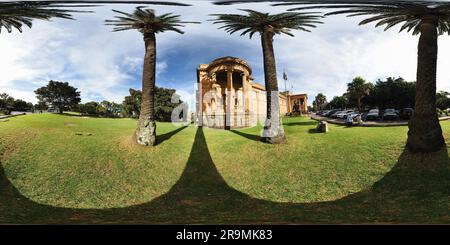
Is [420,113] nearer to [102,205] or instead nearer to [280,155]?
[280,155]

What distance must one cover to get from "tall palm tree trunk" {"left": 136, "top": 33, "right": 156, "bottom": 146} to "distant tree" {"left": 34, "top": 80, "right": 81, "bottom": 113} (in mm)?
466

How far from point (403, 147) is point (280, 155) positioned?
906 millimetres

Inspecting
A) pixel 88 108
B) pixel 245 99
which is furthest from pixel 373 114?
pixel 88 108

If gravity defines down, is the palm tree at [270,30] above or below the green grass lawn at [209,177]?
above

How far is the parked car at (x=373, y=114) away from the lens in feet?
8.31

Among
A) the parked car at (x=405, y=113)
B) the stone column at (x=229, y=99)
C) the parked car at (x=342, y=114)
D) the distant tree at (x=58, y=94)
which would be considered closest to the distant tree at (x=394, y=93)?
the parked car at (x=405, y=113)

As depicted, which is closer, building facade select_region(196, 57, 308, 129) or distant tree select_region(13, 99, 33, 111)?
distant tree select_region(13, 99, 33, 111)

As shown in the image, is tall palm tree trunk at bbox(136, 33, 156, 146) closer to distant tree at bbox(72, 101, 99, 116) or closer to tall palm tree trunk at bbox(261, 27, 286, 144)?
distant tree at bbox(72, 101, 99, 116)

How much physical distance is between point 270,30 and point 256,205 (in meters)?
1.23

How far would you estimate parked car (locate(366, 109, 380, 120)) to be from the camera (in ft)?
8.31

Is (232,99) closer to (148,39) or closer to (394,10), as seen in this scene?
(148,39)

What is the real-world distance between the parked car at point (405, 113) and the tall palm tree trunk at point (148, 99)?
1.89 m

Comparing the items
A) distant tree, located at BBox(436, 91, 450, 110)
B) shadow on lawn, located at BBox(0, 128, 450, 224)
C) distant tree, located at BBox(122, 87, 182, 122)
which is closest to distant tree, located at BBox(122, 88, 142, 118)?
distant tree, located at BBox(122, 87, 182, 122)

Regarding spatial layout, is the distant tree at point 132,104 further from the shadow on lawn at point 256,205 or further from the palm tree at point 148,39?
the shadow on lawn at point 256,205
